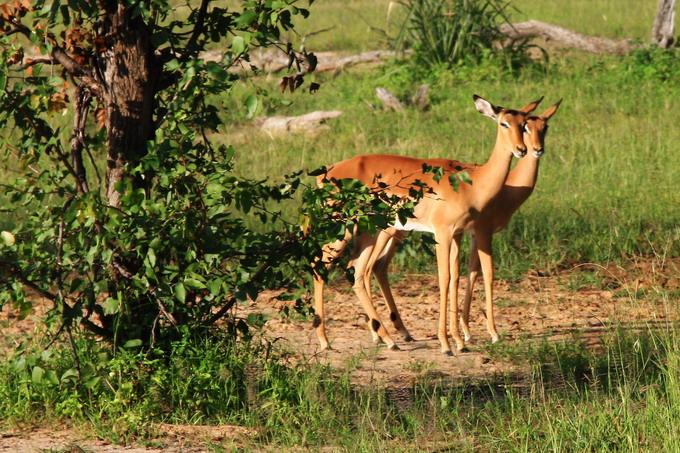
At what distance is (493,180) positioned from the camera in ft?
22.3

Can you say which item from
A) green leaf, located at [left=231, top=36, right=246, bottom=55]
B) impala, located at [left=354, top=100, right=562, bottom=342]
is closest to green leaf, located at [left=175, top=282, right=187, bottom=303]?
green leaf, located at [left=231, top=36, right=246, bottom=55]

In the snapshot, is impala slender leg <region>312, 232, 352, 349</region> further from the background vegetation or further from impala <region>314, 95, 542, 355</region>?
the background vegetation

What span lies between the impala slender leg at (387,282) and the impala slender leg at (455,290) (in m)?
0.35

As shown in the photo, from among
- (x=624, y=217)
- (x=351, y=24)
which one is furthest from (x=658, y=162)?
(x=351, y=24)

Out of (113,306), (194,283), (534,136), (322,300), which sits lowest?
(322,300)

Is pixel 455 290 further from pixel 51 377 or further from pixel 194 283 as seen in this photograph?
pixel 51 377

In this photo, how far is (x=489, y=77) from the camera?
13875 mm

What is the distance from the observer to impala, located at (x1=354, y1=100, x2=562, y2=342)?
22.4 ft

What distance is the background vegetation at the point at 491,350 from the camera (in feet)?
14.6

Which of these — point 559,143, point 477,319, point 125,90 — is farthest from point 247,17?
point 559,143

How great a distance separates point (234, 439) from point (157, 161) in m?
1.24

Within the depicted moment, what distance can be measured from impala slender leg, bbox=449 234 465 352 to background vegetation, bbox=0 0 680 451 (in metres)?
0.37

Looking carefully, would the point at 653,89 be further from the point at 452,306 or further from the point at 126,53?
the point at 126,53

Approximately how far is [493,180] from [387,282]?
1.03 m
